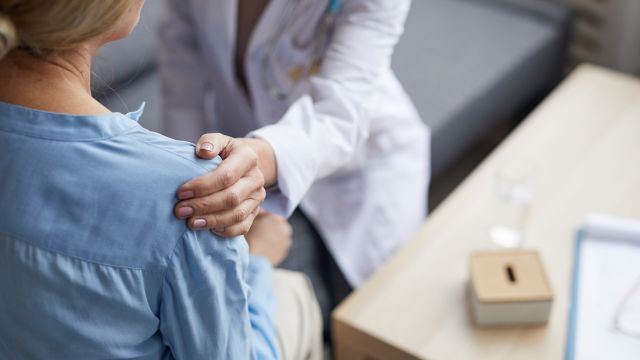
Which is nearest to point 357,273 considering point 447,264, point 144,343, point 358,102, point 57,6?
point 447,264

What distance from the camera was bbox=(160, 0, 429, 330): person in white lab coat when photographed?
43.2 inches

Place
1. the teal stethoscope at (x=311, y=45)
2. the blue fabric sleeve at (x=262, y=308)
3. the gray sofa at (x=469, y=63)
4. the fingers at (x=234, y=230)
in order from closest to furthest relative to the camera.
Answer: the fingers at (x=234, y=230) → the blue fabric sleeve at (x=262, y=308) → the teal stethoscope at (x=311, y=45) → the gray sofa at (x=469, y=63)

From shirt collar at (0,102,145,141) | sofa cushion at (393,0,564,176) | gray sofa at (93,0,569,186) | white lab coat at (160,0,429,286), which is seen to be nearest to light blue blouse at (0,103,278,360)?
shirt collar at (0,102,145,141)

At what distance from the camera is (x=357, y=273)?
1.42 metres

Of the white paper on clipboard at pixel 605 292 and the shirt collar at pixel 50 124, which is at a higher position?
the shirt collar at pixel 50 124

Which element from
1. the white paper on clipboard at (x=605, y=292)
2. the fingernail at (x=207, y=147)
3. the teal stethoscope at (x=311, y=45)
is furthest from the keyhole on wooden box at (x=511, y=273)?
the fingernail at (x=207, y=147)

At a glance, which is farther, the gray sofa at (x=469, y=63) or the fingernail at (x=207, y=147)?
the gray sofa at (x=469, y=63)

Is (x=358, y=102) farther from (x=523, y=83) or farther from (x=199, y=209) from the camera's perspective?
(x=523, y=83)

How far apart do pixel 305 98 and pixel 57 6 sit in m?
0.52

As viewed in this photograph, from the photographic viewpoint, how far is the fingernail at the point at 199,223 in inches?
29.0

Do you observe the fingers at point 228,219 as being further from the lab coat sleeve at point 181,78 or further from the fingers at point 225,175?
the lab coat sleeve at point 181,78

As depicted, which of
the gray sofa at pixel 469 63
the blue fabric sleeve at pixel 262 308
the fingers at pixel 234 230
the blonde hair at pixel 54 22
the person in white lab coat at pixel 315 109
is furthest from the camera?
the gray sofa at pixel 469 63

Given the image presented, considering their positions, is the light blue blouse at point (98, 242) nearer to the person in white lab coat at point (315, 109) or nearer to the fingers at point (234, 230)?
the fingers at point (234, 230)

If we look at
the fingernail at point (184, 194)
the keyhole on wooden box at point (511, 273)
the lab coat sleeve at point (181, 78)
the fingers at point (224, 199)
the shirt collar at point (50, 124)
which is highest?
the shirt collar at point (50, 124)
